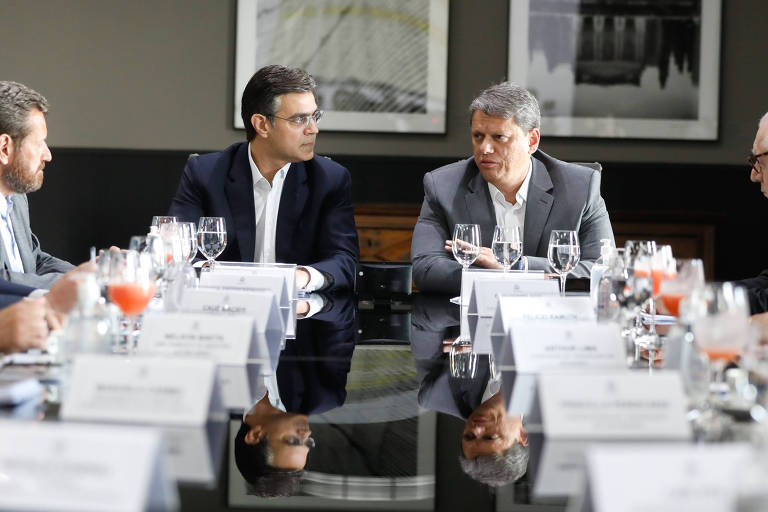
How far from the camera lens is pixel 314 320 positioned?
268 cm

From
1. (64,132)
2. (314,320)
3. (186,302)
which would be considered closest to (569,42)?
(64,132)

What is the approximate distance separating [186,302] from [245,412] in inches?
27.3

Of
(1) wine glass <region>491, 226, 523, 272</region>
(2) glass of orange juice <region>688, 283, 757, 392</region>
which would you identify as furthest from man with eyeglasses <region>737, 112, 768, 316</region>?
(2) glass of orange juice <region>688, 283, 757, 392</region>

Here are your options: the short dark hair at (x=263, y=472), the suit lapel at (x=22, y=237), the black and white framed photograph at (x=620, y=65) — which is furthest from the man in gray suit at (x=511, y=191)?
the black and white framed photograph at (x=620, y=65)

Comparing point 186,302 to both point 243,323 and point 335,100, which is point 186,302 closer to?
point 243,323

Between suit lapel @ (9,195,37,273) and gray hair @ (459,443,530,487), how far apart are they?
256 cm

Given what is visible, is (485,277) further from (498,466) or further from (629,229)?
(629,229)

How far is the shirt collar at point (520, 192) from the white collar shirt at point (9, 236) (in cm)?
170

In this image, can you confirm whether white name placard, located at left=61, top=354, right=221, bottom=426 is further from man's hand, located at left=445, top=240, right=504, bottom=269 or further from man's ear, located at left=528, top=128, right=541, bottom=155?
man's ear, located at left=528, top=128, right=541, bottom=155

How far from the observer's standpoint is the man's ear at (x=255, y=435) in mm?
1394

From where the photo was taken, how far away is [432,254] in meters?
3.57

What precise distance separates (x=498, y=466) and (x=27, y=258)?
2.64 meters

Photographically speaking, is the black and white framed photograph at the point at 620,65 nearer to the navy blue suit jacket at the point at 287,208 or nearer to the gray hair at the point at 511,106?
the gray hair at the point at 511,106

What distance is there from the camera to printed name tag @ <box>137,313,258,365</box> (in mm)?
1783
